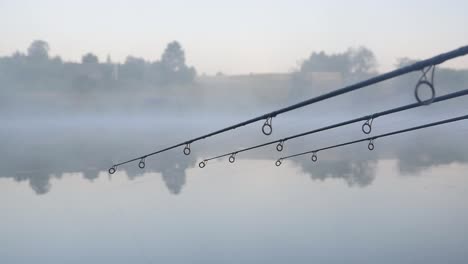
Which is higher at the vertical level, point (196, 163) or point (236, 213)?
point (196, 163)

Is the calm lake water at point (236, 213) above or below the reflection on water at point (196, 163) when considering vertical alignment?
below

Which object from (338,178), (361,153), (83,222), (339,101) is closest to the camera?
(83,222)

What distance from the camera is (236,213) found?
791cm

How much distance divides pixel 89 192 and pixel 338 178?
233 inches

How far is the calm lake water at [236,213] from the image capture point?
5.88 meters

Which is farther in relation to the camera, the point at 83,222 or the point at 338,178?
the point at 338,178

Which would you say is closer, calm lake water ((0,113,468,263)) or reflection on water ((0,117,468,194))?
calm lake water ((0,113,468,263))

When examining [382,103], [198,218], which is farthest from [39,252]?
[382,103]

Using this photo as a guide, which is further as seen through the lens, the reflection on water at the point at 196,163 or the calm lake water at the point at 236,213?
the reflection on water at the point at 196,163

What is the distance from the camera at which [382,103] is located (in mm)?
35750

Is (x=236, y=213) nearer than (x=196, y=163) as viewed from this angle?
Yes

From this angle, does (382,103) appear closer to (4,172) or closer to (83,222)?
(4,172)

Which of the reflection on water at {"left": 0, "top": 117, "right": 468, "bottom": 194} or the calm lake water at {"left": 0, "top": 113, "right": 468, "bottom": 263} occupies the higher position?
the reflection on water at {"left": 0, "top": 117, "right": 468, "bottom": 194}

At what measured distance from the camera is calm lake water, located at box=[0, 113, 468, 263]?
19.3ft
